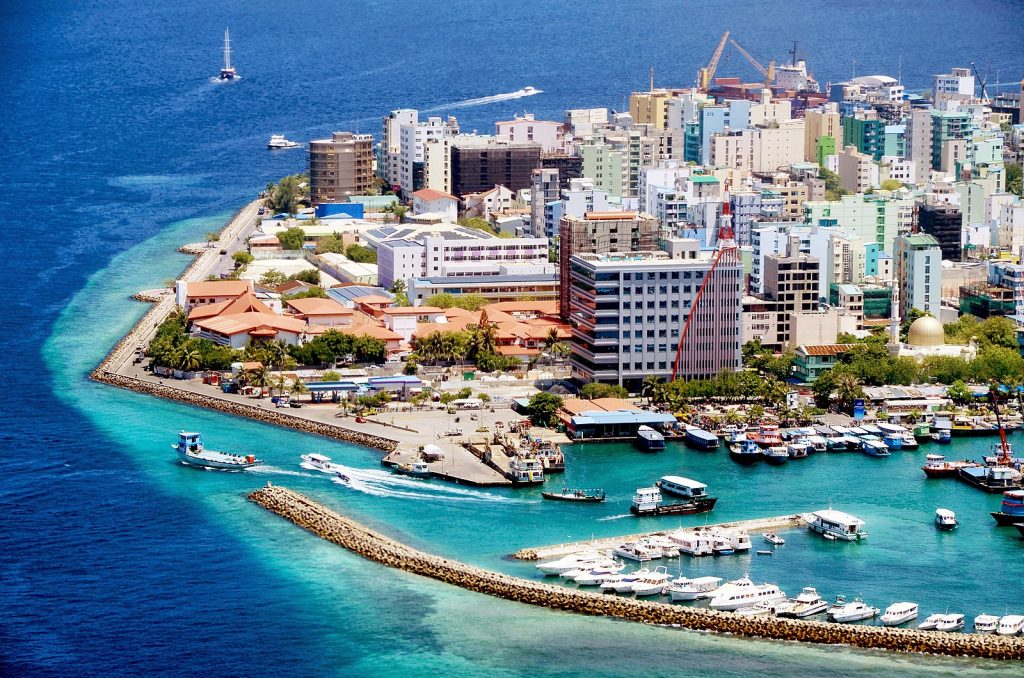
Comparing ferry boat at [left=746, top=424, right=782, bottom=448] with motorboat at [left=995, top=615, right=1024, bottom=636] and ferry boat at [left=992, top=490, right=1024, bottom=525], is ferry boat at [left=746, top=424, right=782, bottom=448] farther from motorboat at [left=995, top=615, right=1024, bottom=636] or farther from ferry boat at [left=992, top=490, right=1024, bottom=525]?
motorboat at [left=995, top=615, right=1024, bottom=636]

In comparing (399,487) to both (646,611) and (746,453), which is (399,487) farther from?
→ (646,611)

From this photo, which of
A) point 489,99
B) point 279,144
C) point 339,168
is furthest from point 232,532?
point 489,99

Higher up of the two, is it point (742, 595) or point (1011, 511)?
point (1011, 511)

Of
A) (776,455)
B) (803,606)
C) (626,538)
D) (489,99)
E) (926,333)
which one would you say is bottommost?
(803,606)

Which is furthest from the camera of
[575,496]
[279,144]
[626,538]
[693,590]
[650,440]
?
[279,144]

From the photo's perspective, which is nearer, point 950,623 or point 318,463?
point 950,623

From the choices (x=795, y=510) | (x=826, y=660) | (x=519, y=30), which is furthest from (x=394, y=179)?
(x=519, y=30)

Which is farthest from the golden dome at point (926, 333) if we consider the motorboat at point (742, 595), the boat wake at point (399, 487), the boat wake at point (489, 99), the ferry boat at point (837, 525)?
the boat wake at point (489, 99)
